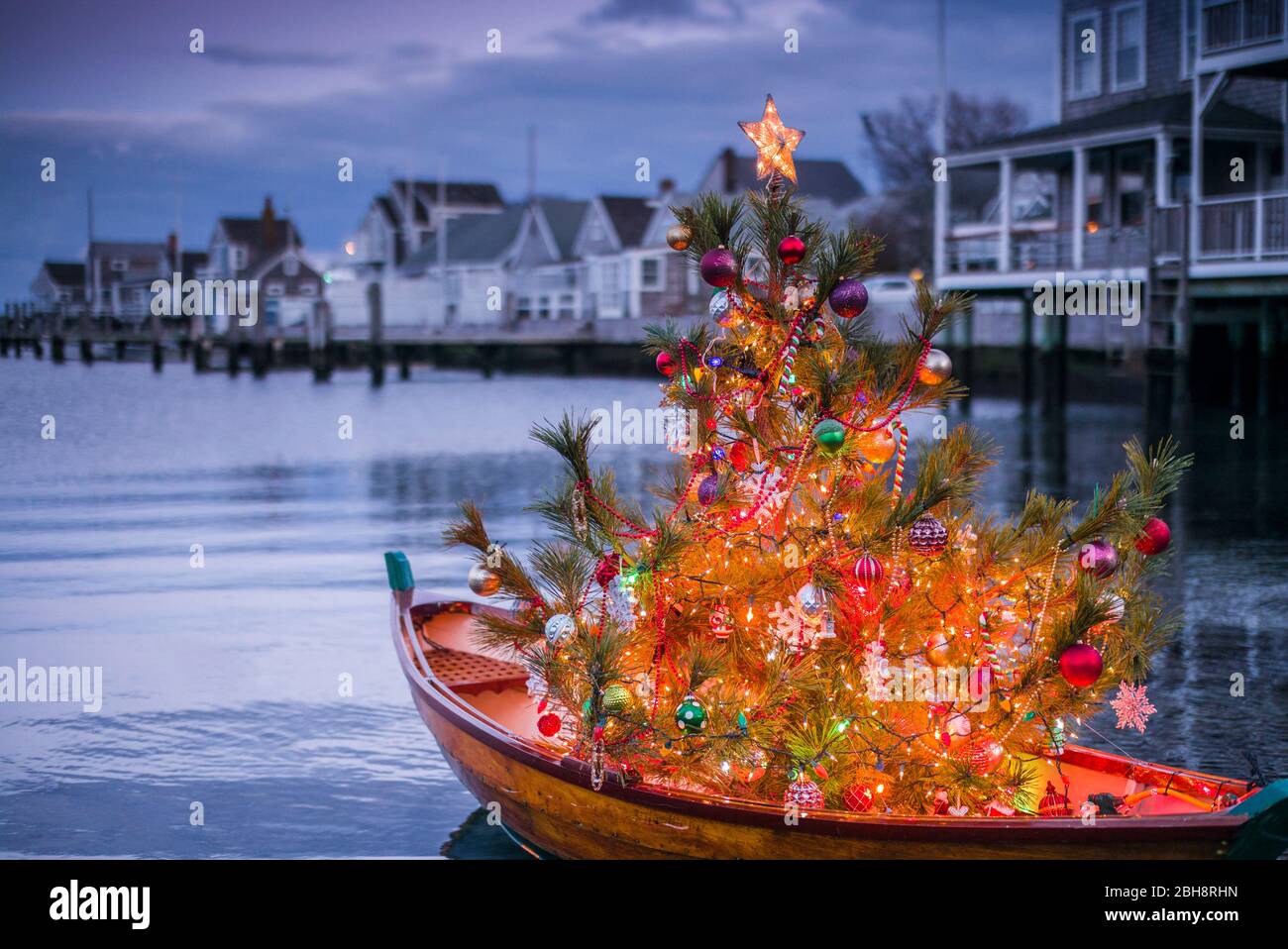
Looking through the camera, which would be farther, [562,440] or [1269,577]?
[1269,577]

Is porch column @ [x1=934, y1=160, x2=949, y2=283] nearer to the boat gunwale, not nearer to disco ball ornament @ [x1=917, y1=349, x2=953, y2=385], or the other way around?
disco ball ornament @ [x1=917, y1=349, x2=953, y2=385]

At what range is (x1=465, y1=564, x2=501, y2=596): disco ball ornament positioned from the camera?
17.7 feet

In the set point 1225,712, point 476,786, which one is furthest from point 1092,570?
point 1225,712

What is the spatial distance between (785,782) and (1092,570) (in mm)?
1280

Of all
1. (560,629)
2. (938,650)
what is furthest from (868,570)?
(560,629)

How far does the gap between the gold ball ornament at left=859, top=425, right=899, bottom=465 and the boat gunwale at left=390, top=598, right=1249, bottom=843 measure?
4.19 ft

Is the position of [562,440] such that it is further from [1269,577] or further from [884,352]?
[1269,577]

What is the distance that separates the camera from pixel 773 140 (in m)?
5.31

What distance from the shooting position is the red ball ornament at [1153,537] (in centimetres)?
510

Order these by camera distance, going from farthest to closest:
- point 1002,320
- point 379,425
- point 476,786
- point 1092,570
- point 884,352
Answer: point 1002,320
point 379,425
point 476,786
point 884,352
point 1092,570

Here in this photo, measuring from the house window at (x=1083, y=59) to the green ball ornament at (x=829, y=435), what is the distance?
27.3 m

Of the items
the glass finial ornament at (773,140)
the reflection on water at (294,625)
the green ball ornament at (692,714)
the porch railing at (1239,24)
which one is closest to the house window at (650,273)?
the reflection on water at (294,625)

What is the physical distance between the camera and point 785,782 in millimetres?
5102

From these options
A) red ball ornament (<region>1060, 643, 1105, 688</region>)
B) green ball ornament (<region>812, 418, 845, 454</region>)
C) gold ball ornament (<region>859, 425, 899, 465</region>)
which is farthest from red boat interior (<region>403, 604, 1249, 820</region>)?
green ball ornament (<region>812, 418, 845, 454</region>)
